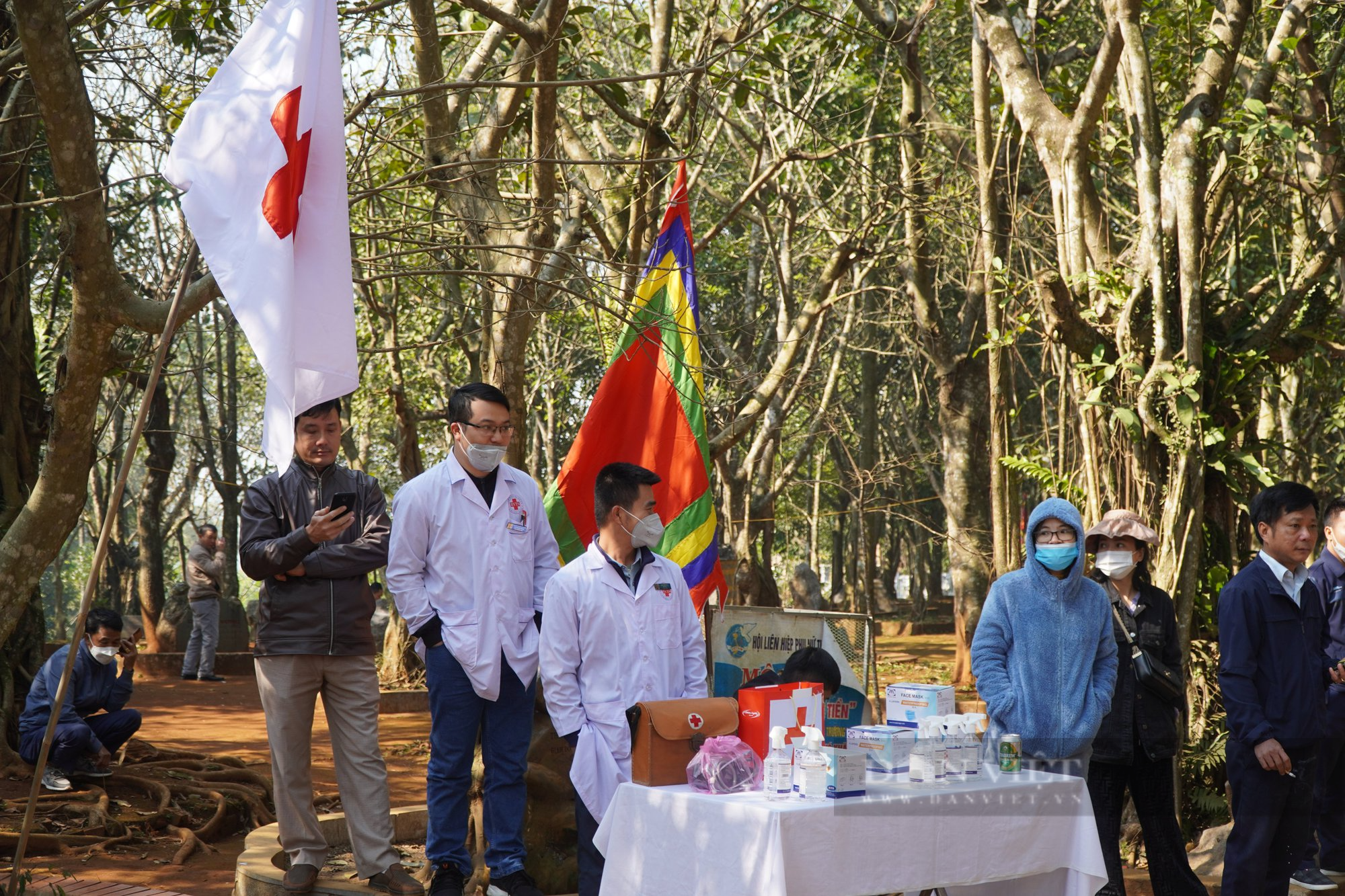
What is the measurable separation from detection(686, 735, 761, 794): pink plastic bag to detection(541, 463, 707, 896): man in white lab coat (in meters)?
0.54

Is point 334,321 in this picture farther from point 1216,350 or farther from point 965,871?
point 1216,350

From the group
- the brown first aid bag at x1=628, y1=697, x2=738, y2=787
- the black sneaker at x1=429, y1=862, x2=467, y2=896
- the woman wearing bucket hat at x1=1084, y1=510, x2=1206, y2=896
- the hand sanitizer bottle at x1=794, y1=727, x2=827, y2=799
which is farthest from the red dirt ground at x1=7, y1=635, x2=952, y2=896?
the woman wearing bucket hat at x1=1084, y1=510, x2=1206, y2=896

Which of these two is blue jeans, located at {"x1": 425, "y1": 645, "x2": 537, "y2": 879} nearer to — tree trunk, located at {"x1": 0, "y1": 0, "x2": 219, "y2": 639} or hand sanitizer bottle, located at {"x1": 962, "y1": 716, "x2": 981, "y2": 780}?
tree trunk, located at {"x1": 0, "y1": 0, "x2": 219, "y2": 639}

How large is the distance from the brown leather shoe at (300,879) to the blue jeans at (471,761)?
0.60 m

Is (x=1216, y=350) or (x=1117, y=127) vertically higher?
(x=1117, y=127)

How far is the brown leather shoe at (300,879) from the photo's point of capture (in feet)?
16.8

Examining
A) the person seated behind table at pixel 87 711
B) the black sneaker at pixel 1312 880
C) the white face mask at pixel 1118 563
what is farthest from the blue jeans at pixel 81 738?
the black sneaker at pixel 1312 880

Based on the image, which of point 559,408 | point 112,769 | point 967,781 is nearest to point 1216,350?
point 967,781

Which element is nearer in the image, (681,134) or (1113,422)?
(1113,422)

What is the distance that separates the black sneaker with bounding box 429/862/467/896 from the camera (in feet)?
15.8

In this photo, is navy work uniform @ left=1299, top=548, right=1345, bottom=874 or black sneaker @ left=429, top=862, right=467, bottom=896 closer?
black sneaker @ left=429, top=862, right=467, bottom=896

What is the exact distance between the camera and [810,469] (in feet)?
102

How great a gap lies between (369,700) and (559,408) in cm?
1825

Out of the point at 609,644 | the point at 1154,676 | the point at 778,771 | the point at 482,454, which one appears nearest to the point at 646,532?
the point at 609,644
